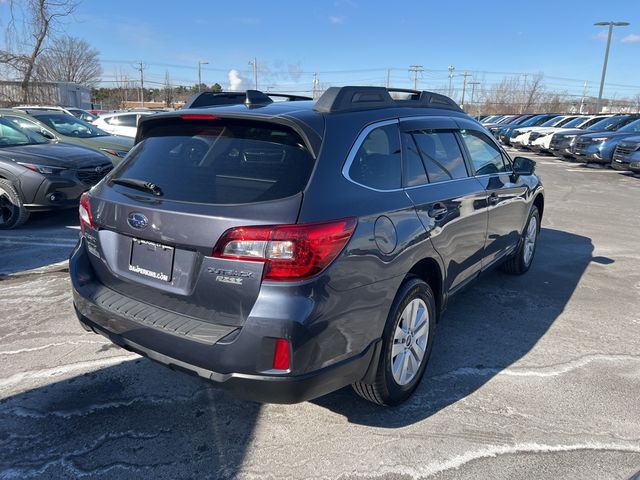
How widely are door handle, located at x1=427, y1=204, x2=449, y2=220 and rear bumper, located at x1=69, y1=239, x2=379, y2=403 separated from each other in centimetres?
95

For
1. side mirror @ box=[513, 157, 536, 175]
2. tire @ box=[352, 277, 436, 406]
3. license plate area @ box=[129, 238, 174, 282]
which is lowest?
tire @ box=[352, 277, 436, 406]

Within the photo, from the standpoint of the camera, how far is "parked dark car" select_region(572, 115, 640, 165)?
52.5 feet

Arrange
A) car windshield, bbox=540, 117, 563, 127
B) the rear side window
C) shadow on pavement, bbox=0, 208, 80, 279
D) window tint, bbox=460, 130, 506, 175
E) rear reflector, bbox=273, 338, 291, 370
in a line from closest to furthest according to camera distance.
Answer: rear reflector, bbox=273, 338, 291, 370 → the rear side window → window tint, bbox=460, 130, 506, 175 → shadow on pavement, bbox=0, 208, 80, 279 → car windshield, bbox=540, 117, 563, 127

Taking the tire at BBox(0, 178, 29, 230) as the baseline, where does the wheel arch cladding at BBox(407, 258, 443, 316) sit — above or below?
above

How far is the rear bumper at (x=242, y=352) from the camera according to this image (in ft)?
7.07

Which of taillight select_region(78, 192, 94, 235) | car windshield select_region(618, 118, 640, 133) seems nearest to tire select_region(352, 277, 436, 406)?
taillight select_region(78, 192, 94, 235)

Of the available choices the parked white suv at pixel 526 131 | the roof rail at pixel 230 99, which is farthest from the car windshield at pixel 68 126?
the parked white suv at pixel 526 131

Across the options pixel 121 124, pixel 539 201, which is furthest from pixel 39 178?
pixel 121 124

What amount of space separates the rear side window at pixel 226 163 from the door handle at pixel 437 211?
1.02 meters

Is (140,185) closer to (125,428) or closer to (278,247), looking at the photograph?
(278,247)

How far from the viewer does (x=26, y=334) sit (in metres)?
3.81

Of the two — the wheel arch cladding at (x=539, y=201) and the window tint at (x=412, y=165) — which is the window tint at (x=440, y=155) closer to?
the window tint at (x=412, y=165)

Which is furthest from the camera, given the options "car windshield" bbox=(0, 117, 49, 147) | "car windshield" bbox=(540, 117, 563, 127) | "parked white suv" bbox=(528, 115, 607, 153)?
"car windshield" bbox=(540, 117, 563, 127)

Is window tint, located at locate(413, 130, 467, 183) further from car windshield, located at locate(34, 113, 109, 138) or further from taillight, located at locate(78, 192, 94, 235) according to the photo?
car windshield, located at locate(34, 113, 109, 138)
